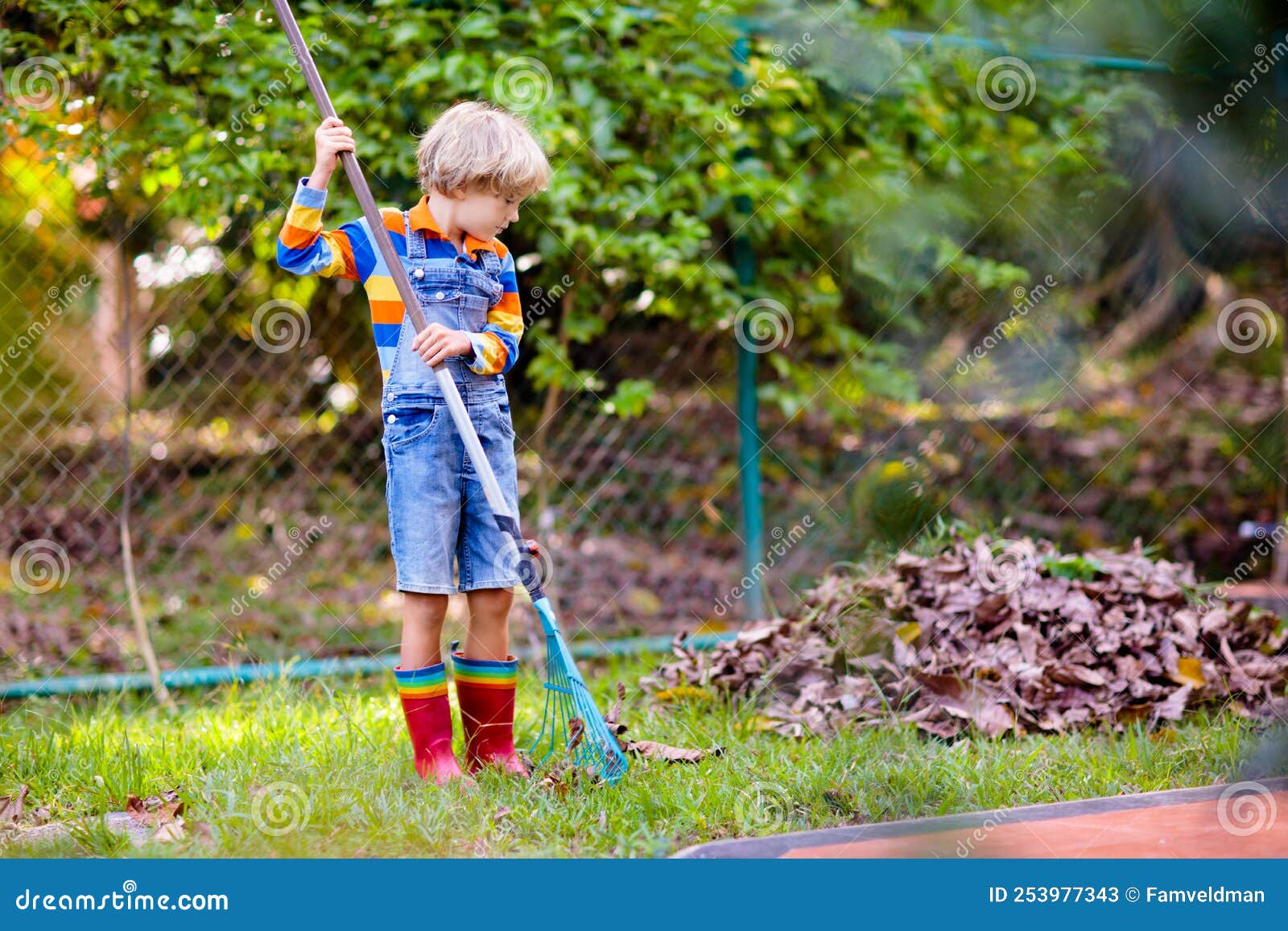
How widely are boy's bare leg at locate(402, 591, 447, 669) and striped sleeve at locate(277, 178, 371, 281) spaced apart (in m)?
0.62

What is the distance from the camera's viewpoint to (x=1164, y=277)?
1.84 meters

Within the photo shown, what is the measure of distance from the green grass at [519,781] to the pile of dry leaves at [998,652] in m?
0.09

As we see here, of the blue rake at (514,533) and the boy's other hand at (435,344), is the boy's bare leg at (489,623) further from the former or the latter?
the boy's other hand at (435,344)

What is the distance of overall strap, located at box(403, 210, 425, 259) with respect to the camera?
2.15 meters

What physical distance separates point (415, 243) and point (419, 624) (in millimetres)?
711

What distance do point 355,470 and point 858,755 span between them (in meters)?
2.00

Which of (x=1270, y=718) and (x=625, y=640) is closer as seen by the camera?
(x=1270, y=718)

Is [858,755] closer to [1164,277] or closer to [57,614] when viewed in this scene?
[1164,277]

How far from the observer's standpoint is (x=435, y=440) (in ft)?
7.06

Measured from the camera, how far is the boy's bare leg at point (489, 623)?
225cm

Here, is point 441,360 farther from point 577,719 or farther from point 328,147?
point 577,719

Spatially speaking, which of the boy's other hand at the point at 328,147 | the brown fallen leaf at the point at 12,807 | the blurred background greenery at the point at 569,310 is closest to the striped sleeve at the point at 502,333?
the boy's other hand at the point at 328,147
